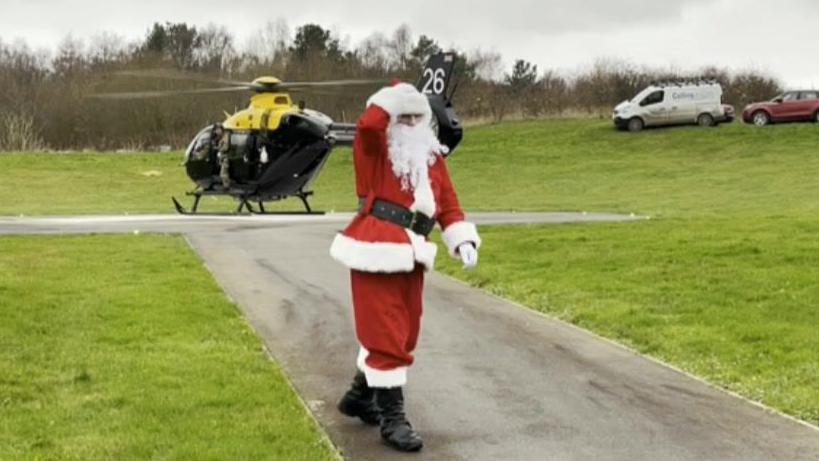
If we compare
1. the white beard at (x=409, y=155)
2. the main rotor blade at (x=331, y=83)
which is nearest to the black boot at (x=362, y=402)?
the white beard at (x=409, y=155)

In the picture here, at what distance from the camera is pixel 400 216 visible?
554 cm

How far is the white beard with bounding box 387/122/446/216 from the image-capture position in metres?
5.57

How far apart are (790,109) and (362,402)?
A: 140ft

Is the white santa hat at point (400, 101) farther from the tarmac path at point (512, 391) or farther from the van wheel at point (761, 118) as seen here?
the van wheel at point (761, 118)

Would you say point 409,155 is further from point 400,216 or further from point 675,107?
point 675,107

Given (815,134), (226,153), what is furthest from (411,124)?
(815,134)

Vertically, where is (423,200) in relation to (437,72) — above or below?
below

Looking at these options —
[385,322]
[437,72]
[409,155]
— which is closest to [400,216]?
[409,155]

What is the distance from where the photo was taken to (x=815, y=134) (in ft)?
134

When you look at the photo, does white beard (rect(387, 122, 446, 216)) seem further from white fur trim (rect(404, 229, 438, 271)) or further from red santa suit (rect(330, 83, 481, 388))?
white fur trim (rect(404, 229, 438, 271))

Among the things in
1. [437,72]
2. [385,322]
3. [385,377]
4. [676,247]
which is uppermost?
[437,72]

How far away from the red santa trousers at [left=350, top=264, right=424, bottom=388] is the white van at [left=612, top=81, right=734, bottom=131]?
4188 centimetres

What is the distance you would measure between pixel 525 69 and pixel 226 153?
206ft

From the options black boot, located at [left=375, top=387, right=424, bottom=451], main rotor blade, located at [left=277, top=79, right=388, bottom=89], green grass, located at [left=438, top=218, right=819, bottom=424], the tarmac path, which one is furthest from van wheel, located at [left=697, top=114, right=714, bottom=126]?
black boot, located at [left=375, top=387, right=424, bottom=451]
